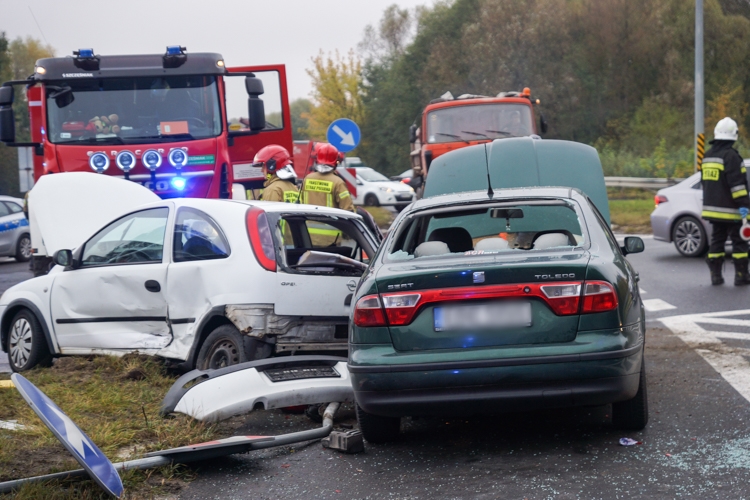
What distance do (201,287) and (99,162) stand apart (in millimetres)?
5516

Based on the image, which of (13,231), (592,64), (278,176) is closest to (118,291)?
(278,176)

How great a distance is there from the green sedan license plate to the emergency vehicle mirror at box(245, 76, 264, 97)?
→ 25.7 feet

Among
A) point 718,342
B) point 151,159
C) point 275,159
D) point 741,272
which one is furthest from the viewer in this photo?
point 151,159

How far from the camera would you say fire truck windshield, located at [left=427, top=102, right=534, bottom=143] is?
17875 mm

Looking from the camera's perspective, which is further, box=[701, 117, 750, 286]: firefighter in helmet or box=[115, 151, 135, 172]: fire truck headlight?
box=[115, 151, 135, 172]: fire truck headlight

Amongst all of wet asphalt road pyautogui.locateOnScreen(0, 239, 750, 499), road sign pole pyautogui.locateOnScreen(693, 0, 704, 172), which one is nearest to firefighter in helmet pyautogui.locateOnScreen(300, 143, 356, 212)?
wet asphalt road pyautogui.locateOnScreen(0, 239, 750, 499)

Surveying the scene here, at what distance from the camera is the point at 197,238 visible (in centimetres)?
704

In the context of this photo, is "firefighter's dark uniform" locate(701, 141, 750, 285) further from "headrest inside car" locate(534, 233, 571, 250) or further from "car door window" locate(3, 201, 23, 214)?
"car door window" locate(3, 201, 23, 214)

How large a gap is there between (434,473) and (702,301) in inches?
267

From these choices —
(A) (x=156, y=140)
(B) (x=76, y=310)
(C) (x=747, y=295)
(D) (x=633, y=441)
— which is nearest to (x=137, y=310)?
(B) (x=76, y=310)

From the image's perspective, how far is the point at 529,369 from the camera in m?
4.71

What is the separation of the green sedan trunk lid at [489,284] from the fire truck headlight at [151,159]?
743cm

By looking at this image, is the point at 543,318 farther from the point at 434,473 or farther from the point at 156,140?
the point at 156,140

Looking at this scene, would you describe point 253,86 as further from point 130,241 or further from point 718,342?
point 718,342
